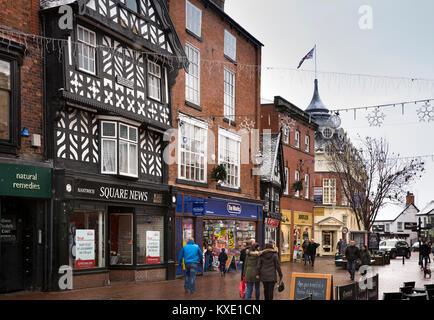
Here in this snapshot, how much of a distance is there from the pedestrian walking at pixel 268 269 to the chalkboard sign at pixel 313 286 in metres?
1.98

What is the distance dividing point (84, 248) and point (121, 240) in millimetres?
2863

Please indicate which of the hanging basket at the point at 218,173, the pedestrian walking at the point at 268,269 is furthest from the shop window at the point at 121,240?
the pedestrian walking at the point at 268,269

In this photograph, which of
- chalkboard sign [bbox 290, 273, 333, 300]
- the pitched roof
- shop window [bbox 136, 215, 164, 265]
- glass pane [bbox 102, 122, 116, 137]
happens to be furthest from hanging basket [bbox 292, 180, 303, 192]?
the pitched roof

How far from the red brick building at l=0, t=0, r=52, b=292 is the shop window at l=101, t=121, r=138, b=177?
2.72 m

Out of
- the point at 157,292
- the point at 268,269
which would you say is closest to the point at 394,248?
the point at 157,292

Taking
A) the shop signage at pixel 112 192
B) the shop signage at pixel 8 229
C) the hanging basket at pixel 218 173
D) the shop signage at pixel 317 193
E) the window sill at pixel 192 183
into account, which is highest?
the hanging basket at pixel 218 173

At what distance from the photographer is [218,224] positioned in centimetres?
2902

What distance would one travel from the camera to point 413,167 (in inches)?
1690

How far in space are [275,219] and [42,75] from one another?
23.4 m

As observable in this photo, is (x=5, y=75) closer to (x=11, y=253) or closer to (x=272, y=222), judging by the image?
(x=11, y=253)

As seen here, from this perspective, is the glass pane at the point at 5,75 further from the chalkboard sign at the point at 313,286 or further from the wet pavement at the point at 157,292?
the chalkboard sign at the point at 313,286

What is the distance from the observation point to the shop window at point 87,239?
18.3 m

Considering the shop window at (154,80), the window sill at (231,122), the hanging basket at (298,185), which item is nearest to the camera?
the shop window at (154,80)

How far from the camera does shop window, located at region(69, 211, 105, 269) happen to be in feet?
→ 60.1
